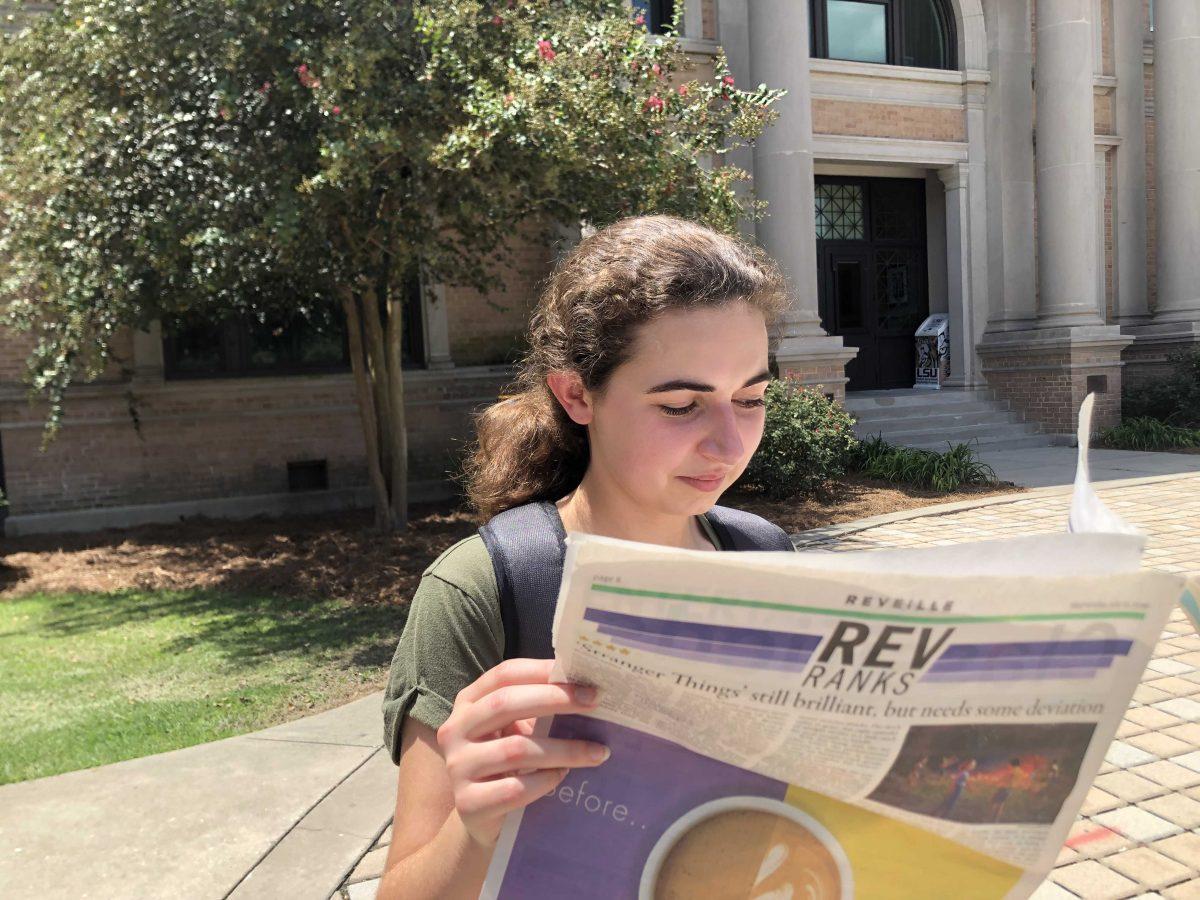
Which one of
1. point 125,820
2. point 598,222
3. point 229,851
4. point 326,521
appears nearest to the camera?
point 229,851

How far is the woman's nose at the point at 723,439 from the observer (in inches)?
49.4

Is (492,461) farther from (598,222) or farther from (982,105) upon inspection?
(982,105)

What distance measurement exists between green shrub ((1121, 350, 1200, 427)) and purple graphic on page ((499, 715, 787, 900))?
16331 millimetres

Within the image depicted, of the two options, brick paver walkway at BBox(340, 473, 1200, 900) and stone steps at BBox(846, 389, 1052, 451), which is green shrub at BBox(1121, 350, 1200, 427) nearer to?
stone steps at BBox(846, 389, 1052, 451)

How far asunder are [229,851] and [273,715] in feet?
5.29

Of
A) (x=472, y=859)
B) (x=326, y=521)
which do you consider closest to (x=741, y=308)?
(x=472, y=859)

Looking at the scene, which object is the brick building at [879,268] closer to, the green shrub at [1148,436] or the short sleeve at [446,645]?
the green shrub at [1148,436]

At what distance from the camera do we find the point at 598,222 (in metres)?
7.61

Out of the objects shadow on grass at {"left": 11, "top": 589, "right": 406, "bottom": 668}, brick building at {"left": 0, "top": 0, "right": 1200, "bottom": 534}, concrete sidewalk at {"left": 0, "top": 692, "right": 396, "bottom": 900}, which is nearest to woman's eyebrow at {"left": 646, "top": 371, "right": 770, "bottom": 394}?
concrete sidewalk at {"left": 0, "top": 692, "right": 396, "bottom": 900}

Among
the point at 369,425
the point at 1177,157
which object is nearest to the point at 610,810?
the point at 369,425

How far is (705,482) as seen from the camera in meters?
1.29

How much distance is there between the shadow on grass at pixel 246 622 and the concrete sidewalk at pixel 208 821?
1.58 metres

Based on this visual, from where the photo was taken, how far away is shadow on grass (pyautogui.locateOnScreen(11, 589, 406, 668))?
19.9 ft

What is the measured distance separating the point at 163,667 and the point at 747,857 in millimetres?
5596
